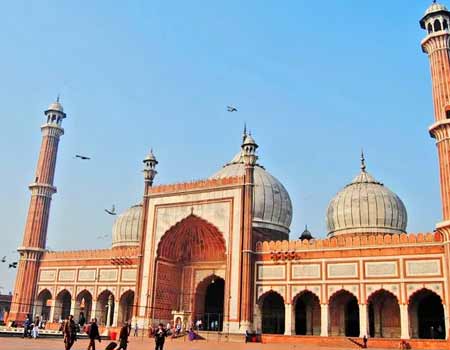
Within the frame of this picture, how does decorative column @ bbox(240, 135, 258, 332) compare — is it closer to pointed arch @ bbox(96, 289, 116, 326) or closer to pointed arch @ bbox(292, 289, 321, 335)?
pointed arch @ bbox(292, 289, 321, 335)

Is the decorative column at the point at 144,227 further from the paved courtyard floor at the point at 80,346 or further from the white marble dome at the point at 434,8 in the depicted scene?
the white marble dome at the point at 434,8

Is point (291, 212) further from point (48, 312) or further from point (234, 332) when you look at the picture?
point (48, 312)

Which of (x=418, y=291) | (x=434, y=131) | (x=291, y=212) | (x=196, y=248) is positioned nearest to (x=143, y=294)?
(x=196, y=248)

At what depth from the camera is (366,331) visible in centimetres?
2003

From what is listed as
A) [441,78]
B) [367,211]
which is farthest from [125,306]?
[441,78]

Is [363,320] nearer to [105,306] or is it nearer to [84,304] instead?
[105,306]

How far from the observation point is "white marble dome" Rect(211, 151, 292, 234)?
27.9 meters

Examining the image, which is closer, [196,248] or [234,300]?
[234,300]

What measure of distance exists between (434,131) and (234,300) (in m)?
11.1

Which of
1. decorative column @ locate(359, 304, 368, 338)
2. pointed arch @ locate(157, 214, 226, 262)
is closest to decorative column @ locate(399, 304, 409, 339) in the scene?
decorative column @ locate(359, 304, 368, 338)

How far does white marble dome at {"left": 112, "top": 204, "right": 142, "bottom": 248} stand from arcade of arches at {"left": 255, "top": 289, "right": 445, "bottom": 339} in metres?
11.6

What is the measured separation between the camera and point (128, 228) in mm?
32500

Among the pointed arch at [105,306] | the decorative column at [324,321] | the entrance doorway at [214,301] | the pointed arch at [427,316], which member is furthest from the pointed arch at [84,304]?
the pointed arch at [427,316]

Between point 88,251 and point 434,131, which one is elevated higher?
point 434,131
